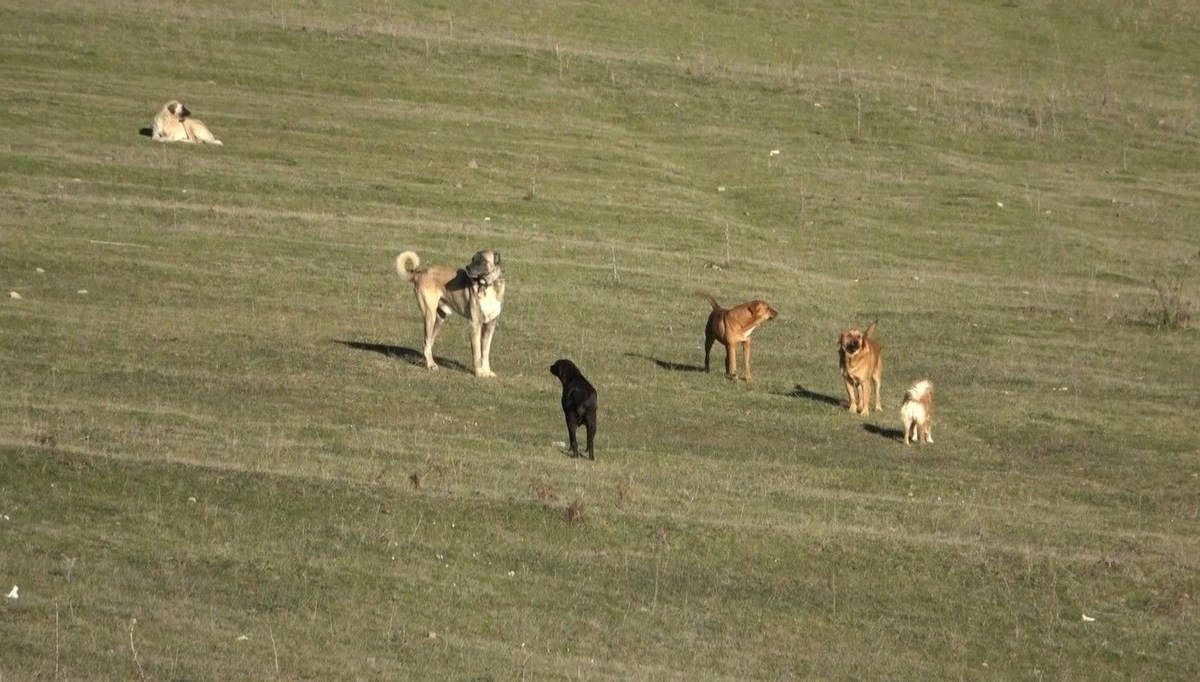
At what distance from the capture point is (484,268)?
2431cm

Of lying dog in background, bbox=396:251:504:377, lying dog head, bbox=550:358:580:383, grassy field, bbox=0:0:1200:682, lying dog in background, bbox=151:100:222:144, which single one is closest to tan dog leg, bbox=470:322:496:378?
lying dog in background, bbox=396:251:504:377

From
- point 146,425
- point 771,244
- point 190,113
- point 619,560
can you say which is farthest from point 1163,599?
point 190,113

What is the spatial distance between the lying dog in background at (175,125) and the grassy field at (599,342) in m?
0.46

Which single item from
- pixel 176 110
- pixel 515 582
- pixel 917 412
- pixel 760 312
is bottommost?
pixel 515 582

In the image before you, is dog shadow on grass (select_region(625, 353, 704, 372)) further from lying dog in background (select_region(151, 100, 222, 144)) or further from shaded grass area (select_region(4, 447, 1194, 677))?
lying dog in background (select_region(151, 100, 222, 144))

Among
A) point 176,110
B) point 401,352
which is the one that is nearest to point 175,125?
point 176,110

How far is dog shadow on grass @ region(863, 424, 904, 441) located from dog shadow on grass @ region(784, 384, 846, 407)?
103cm

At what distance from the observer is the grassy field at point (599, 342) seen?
15.9 meters

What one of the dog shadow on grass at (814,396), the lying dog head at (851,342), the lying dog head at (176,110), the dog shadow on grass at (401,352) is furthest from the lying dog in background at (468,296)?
the lying dog head at (176,110)

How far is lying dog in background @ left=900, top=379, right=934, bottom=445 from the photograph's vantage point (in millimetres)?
23297

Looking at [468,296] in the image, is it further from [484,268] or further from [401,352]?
[401,352]

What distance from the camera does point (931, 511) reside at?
20.0 metres

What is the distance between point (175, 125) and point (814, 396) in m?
17.3

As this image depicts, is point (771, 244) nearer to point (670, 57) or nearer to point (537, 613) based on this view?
point (670, 57)
